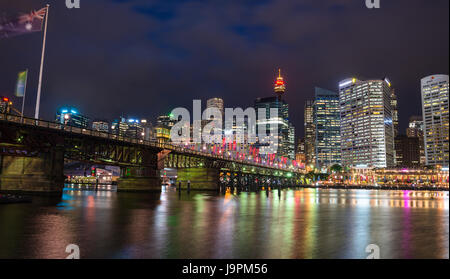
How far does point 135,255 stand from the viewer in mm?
11531

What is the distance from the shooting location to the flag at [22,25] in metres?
46.2

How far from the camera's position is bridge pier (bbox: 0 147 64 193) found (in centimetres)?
4747

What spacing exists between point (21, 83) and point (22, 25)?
32.3ft

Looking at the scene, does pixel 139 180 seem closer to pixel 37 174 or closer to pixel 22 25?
pixel 37 174

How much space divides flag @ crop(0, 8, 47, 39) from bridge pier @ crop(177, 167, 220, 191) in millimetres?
59138

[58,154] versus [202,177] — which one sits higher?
[58,154]

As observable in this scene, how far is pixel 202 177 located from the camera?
99.2 metres

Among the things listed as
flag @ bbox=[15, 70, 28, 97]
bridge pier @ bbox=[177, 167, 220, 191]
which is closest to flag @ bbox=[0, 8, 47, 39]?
flag @ bbox=[15, 70, 28, 97]

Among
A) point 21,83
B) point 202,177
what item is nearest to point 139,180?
point 202,177

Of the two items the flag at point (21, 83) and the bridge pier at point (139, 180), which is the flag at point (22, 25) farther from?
the bridge pier at point (139, 180)

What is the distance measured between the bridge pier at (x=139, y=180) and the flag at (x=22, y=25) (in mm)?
34738

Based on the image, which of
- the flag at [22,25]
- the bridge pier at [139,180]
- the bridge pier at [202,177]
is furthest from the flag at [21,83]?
the bridge pier at [202,177]
